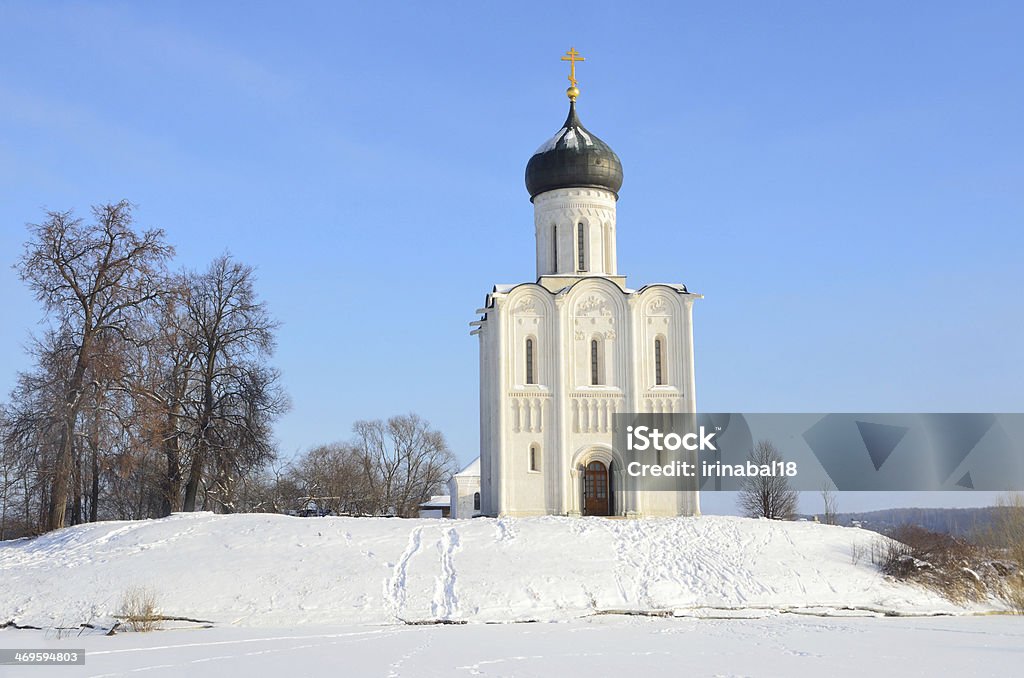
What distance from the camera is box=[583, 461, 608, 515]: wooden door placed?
98.0 feet

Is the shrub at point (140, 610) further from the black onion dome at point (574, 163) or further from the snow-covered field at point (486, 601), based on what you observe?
the black onion dome at point (574, 163)

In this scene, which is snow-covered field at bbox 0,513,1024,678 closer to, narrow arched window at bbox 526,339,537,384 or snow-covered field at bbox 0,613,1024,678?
snow-covered field at bbox 0,613,1024,678

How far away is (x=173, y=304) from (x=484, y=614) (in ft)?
45.7

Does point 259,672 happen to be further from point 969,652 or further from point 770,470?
point 770,470

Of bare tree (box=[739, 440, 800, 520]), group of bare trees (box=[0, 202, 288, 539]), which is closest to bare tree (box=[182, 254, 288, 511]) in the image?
group of bare trees (box=[0, 202, 288, 539])

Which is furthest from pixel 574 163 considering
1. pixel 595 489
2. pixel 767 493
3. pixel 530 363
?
pixel 767 493

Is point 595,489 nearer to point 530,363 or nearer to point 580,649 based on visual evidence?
point 530,363

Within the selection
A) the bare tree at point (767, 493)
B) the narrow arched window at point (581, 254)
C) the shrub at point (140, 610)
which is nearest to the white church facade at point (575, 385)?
the narrow arched window at point (581, 254)

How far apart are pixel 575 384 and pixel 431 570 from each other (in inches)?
370

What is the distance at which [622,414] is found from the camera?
29.8 m

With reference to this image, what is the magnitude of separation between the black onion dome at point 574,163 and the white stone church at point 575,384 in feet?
8.15

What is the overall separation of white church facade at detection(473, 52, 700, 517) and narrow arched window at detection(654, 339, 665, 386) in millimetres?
29

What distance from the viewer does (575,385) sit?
30000 millimetres

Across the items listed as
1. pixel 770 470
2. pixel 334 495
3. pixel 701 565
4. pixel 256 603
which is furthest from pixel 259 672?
pixel 334 495
